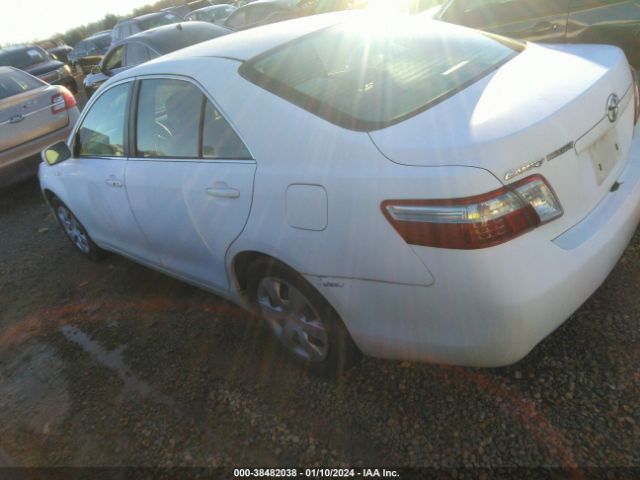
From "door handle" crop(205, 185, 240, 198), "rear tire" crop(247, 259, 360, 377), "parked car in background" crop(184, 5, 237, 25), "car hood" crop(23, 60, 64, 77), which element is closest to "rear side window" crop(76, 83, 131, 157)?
"door handle" crop(205, 185, 240, 198)

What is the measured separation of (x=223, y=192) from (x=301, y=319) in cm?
71

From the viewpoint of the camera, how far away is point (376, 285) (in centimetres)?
196

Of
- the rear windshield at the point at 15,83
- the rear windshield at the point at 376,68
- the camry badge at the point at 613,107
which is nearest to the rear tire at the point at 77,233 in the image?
the rear windshield at the point at 376,68

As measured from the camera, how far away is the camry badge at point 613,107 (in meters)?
2.13

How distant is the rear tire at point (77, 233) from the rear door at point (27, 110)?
254 cm

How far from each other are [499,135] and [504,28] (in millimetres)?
3798

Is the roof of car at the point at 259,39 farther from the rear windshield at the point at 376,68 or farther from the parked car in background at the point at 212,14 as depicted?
the parked car in background at the point at 212,14

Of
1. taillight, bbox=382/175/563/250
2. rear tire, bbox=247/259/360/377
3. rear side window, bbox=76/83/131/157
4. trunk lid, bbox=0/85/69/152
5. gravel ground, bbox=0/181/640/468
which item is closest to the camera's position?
taillight, bbox=382/175/563/250

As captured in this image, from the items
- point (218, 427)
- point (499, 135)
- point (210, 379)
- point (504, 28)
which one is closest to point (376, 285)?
point (499, 135)

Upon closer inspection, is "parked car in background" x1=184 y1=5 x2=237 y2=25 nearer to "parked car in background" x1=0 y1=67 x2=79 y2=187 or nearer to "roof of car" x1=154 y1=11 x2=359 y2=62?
"parked car in background" x1=0 y1=67 x2=79 y2=187

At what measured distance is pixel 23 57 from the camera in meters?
11.6

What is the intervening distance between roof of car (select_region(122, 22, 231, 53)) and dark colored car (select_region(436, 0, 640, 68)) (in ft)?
12.5

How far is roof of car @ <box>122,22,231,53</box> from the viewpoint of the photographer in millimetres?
7285

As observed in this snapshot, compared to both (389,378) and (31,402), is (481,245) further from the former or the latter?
(31,402)
